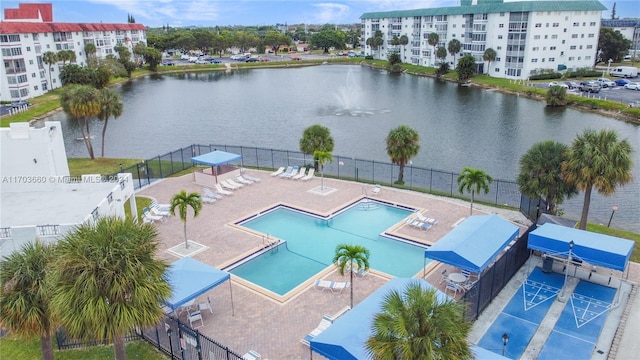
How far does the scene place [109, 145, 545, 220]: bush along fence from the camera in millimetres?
29867

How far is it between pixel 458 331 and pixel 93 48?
111173mm

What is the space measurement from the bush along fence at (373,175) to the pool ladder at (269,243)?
11151 millimetres

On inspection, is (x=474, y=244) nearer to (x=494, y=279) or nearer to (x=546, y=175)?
(x=494, y=279)

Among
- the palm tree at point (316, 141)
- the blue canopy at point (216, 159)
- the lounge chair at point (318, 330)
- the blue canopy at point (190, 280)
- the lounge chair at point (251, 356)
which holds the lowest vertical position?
the lounge chair at point (318, 330)

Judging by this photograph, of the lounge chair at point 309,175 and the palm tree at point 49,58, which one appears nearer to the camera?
the lounge chair at point 309,175

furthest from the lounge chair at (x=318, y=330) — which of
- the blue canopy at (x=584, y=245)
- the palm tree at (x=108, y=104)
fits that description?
the palm tree at (x=108, y=104)

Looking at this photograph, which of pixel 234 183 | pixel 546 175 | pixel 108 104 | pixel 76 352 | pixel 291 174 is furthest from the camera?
pixel 108 104

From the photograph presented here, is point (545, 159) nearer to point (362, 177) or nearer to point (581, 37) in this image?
point (362, 177)

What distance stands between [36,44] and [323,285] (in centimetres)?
8533

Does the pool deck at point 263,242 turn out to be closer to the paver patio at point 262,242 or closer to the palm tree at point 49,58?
the paver patio at point 262,242

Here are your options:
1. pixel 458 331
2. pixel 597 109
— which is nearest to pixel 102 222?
pixel 458 331

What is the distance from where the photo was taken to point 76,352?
14969 millimetres

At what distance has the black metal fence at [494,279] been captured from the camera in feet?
53.2

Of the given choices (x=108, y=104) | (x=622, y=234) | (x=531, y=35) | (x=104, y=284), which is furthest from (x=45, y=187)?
(x=531, y=35)
